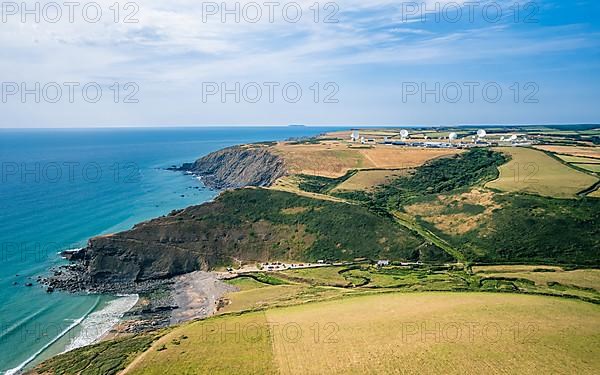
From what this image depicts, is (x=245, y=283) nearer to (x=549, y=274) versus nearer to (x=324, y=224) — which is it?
(x=324, y=224)

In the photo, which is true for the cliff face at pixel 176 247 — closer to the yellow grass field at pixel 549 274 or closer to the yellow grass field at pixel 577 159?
the yellow grass field at pixel 549 274

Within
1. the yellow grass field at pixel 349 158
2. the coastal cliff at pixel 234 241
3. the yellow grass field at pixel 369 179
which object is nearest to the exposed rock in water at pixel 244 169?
the yellow grass field at pixel 349 158

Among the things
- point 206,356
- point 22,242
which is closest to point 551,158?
point 206,356

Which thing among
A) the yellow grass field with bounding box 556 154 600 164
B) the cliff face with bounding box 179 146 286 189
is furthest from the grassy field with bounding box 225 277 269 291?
the yellow grass field with bounding box 556 154 600 164

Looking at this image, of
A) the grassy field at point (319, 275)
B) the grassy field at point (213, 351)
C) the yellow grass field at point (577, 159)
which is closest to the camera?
the grassy field at point (213, 351)

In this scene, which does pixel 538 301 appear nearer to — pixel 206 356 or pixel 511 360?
pixel 511 360
